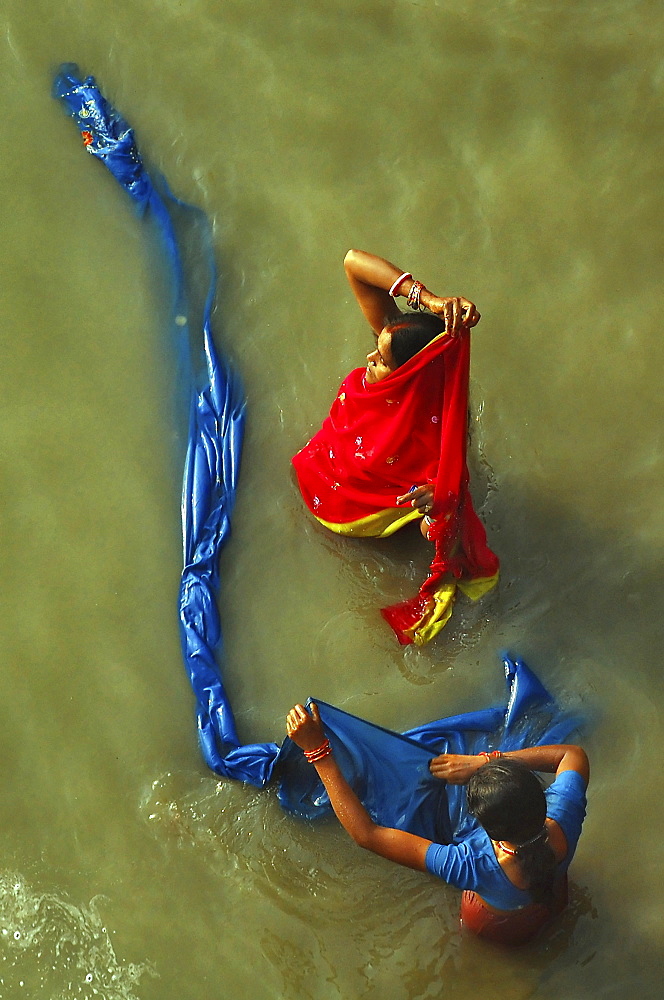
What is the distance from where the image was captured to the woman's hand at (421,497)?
10.7ft

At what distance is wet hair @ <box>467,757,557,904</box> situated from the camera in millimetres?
2354

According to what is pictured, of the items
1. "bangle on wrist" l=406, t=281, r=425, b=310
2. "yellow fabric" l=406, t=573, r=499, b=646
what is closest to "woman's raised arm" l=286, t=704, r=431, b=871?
"yellow fabric" l=406, t=573, r=499, b=646

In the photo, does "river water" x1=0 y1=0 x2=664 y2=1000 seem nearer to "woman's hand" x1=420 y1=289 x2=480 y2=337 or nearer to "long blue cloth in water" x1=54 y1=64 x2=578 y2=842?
"long blue cloth in water" x1=54 y1=64 x2=578 y2=842

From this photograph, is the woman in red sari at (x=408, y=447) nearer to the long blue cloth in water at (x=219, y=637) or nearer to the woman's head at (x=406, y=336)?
the woman's head at (x=406, y=336)

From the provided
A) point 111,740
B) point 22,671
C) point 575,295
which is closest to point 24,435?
point 22,671

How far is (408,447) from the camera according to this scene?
11.1 feet

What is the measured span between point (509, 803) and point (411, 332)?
1508mm

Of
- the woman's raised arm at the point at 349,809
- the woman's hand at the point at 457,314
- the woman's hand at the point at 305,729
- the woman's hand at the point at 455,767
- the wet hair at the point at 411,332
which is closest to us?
the woman's raised arm at the point at 349,809

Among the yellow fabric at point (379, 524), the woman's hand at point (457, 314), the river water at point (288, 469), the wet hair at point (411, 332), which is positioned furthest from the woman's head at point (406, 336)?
the river water at point (288, 469)

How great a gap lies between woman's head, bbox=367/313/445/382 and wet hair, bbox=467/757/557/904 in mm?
1355

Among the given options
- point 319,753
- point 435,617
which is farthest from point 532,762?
point 435,617

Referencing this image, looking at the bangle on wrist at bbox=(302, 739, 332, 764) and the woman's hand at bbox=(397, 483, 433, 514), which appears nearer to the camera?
the bangle on wrist at bbox=(302, 739, 332, 764)

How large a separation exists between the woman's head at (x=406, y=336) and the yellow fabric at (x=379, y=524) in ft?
1.76

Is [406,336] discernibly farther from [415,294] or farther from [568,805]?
[568,805]
